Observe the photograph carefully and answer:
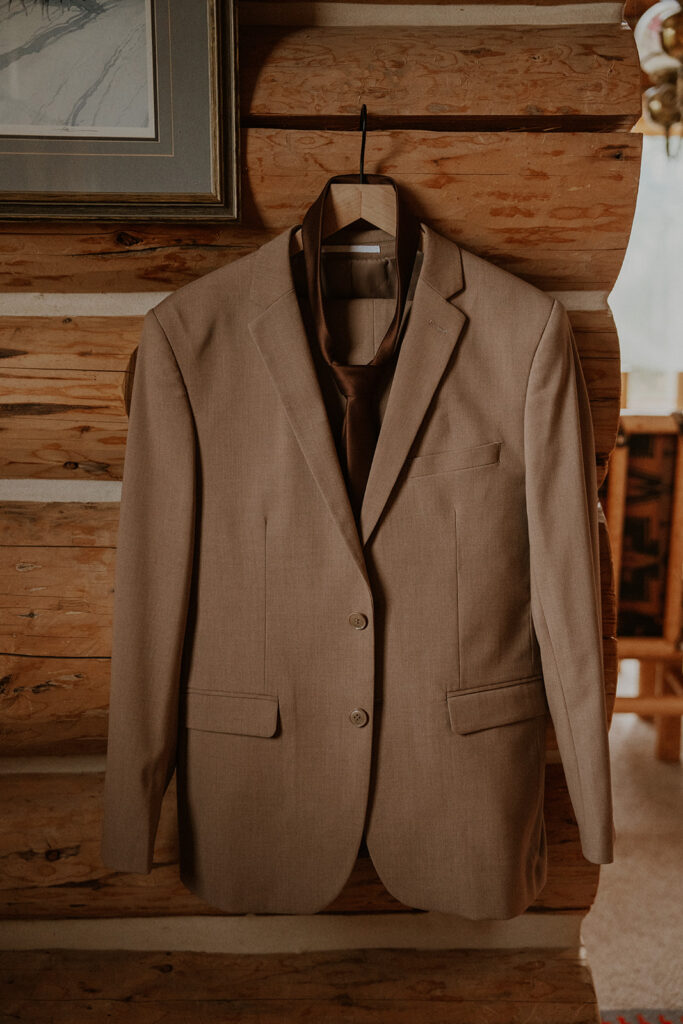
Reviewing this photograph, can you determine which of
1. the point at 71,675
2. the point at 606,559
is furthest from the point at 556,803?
the point at 71,675

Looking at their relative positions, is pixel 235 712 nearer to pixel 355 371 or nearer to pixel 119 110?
pixel 355 371

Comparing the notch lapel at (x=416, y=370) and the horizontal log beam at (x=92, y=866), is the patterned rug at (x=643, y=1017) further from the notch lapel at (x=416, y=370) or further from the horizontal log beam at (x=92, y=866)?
the notch lapel at (x=416, y=370)

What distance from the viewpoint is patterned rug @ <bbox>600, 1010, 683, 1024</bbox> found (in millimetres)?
1645

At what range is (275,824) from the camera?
1.15 m

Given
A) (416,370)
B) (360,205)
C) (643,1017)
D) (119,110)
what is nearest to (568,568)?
(416,370)

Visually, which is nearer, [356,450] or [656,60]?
[356,450]

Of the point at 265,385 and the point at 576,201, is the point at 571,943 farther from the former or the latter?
the point at 576,201

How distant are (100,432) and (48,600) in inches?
12.7

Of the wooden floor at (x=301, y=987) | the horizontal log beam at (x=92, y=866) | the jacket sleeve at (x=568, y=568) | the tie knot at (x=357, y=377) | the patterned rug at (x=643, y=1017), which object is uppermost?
the tie knot at (x=357, y=377)

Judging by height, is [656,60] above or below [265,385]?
above

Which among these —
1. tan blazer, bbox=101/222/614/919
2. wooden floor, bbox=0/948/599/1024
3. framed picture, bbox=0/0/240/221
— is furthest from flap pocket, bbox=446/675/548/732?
framed picture, bbox=0/0/240/221

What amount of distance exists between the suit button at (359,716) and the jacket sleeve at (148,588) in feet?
0.91

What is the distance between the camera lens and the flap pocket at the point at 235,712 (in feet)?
3.69

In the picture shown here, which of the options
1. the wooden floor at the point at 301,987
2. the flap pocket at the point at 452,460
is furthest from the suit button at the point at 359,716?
the wooden floor at the point at 301,987
